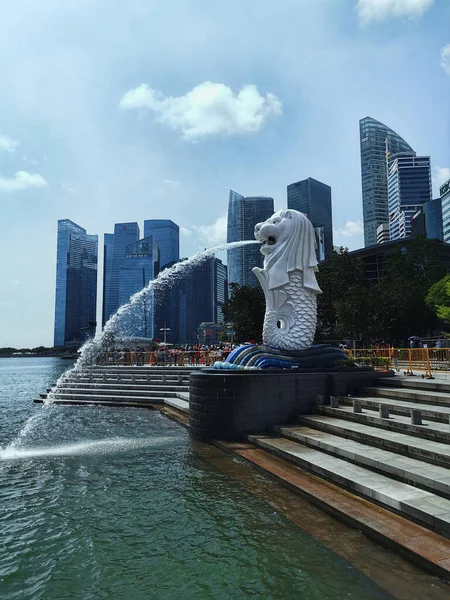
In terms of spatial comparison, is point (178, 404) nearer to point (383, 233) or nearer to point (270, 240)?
point (270, 240)

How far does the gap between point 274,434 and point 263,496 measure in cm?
344

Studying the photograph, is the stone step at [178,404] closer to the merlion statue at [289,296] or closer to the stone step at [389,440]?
the merlion statue at [289,296]

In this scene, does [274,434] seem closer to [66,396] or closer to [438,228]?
[66,396]

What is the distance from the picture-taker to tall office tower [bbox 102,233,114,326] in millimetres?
111562

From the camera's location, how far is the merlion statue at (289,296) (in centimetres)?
1253

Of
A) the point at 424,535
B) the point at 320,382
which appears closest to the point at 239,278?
the point at 320,382


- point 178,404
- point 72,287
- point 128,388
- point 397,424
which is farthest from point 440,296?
point 72,287

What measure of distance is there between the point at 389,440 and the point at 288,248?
7.40 metres

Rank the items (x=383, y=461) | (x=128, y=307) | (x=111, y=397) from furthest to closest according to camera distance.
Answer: (x=128, y=307), (x=111, y=397), (x=383, y=461)

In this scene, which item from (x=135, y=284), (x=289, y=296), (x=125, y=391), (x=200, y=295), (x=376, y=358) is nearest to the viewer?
(x=289, y=296)

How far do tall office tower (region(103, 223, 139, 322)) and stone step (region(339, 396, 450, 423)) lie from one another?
88.4m

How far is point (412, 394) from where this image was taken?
999cm

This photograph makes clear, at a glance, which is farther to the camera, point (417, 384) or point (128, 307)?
point (128, 307)

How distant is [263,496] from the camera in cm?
661
